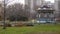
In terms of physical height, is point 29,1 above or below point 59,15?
above

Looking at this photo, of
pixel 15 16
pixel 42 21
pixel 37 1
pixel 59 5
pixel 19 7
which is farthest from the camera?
pixel 37 1

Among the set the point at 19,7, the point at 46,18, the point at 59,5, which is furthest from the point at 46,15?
the point at 59,5

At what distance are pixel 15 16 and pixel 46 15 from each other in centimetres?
747

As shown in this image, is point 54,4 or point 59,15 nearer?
point 59,15

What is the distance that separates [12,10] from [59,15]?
1254cm

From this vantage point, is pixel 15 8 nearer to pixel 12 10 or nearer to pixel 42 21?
pixel 12 10

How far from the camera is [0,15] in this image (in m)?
38.2

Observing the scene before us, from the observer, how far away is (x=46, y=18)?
31.2 meters

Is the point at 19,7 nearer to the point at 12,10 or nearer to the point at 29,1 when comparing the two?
the point at 12,10

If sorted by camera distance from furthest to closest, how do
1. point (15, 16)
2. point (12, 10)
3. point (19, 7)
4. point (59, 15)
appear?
point (59, 15)
point (19, 7)
point (12, 10)
point (15, 16)

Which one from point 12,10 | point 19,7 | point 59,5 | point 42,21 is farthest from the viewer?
point 59,5

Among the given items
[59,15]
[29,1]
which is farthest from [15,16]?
[29,1]

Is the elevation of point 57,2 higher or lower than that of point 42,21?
higher

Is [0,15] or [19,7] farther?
[19,7]
